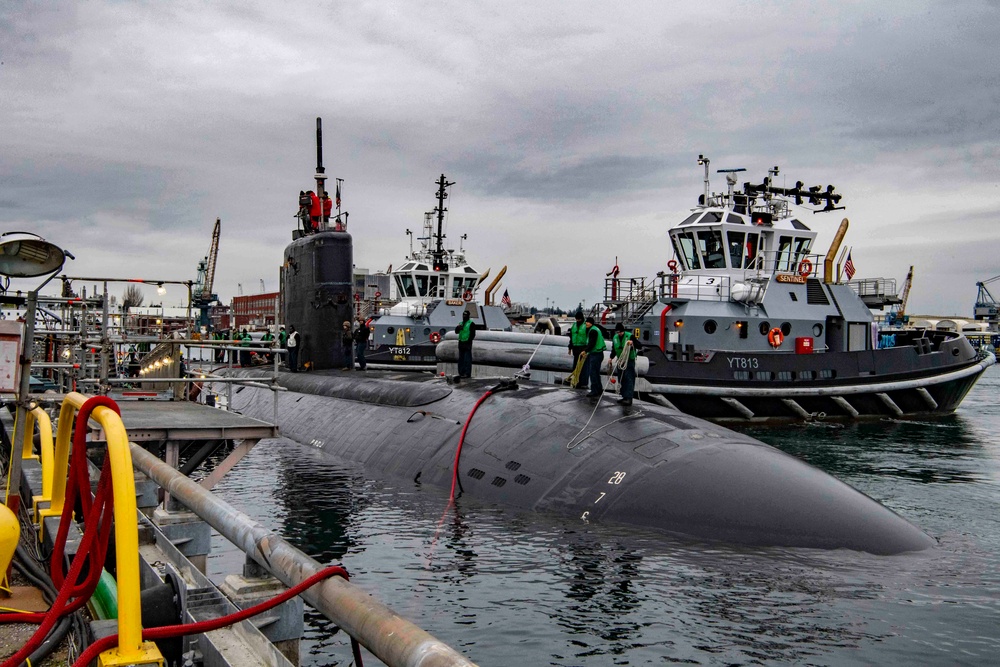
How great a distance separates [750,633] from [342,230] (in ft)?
47.6

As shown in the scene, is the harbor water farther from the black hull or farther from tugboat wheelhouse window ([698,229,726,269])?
tugboat wheelhouse window ([698,229,726,269])

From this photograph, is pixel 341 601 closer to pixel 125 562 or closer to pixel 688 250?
pixel 125 562

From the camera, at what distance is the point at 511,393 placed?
1366 centimetres

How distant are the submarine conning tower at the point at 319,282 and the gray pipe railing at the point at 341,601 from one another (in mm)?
14529

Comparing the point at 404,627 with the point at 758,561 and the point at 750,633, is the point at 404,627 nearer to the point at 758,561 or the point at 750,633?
the point at 750,633

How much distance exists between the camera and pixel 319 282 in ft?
63.4

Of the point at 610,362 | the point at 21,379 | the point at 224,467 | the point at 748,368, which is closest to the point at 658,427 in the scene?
the point at 610,362

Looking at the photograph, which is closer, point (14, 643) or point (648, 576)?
point (14, 643)

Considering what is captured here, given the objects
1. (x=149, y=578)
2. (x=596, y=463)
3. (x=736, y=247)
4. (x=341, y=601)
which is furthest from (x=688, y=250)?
(x=341, y=601)

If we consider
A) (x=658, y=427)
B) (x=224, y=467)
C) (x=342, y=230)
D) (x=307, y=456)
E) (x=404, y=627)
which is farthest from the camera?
(x=342, y=230)

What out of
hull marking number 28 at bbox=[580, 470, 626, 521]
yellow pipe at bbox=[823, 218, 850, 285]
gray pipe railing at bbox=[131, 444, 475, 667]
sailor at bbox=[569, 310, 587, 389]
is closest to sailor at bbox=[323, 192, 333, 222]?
sailor at bbox=[569, 310, 587, 389]

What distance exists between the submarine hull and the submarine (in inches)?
0.6

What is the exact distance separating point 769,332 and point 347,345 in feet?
50.0

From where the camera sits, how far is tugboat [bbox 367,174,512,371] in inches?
1503
